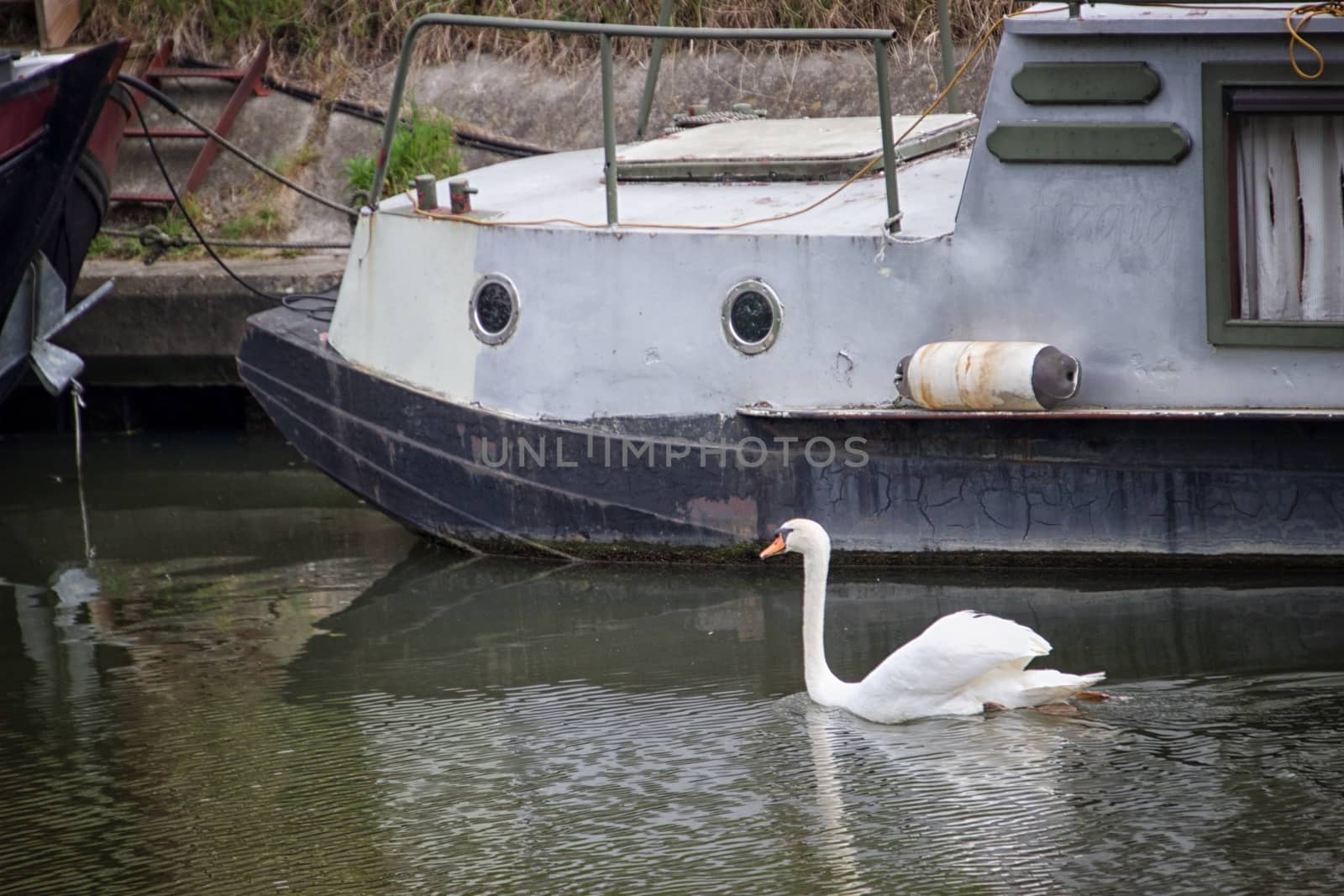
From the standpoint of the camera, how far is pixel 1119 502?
24.8 feet

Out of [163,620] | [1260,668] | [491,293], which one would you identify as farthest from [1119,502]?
[163,620]

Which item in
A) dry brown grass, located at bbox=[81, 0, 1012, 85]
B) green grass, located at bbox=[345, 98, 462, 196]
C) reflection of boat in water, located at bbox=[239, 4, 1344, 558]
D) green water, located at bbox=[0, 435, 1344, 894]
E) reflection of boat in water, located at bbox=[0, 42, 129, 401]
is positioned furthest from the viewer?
dry brown grass, located at bbox=[81, 0, 1012, 85]

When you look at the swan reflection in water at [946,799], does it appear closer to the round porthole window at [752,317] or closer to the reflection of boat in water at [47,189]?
the round porthole window at [752,317]

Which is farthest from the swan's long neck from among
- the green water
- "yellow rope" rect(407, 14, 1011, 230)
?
"yellow rope" rect(407, 14, 1011, 230)

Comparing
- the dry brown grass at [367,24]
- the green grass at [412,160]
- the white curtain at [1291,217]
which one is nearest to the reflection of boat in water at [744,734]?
the white curtain at [1291,217]

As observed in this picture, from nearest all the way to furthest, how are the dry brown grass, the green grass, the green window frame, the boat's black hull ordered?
the green window frame, the boat's black hull, the green grass, the dry brown grass

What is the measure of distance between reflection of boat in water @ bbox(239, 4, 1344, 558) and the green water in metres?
0.35

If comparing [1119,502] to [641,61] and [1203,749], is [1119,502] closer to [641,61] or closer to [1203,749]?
[1203,749]

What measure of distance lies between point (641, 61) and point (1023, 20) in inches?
244

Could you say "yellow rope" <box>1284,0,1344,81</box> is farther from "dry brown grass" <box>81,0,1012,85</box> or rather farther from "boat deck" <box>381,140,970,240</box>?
"dry brown grass" <box>81,0,1012,85</box>

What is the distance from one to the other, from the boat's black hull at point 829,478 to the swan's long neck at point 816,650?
3.96 ft

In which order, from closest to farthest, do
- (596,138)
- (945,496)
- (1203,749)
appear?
1. (1203,749)
2. (945,496)
3. (596,138)

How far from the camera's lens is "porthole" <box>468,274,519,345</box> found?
823 centimetres

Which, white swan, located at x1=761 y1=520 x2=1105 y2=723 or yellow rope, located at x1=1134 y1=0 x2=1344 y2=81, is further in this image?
yellow rope, located at x1=1134 y1=0 x2=1344 y2=81
